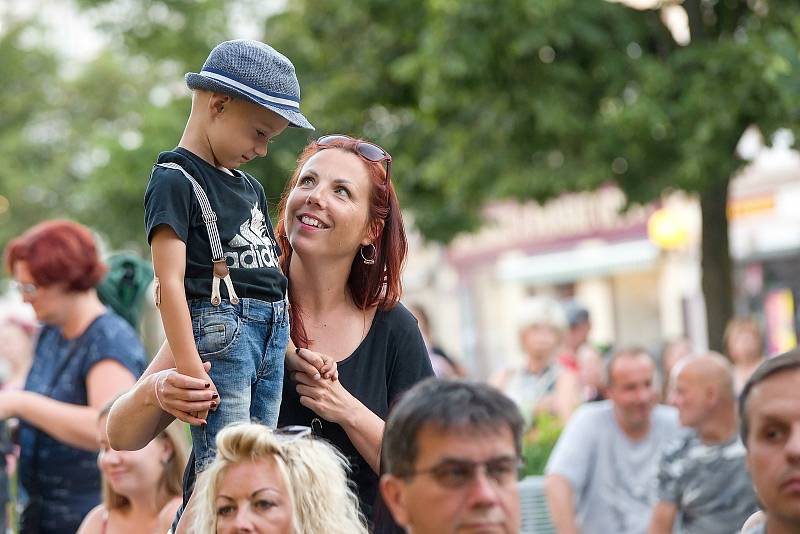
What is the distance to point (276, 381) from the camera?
3924 mm

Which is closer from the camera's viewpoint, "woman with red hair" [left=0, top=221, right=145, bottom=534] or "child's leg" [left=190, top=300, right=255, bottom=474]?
"child's leg" [left=190, top=300, right=255, bottom=474]

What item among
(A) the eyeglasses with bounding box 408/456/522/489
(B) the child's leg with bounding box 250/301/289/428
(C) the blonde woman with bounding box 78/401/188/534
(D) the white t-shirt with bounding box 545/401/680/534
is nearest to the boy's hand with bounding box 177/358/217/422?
(B) the child's leg with bounding box 250/301/289/428

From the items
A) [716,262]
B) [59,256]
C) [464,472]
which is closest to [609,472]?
[59,256]

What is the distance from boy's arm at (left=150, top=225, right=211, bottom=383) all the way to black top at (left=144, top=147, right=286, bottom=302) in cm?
3

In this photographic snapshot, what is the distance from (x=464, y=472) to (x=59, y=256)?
3.56m

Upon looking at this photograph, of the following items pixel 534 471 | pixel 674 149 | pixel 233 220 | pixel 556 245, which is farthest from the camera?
pixel 556 245

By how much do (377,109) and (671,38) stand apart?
12.5 feet

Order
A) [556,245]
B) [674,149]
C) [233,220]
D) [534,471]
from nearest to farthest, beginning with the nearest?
[233,220] → [534,471] → [674,149] → [556,245]

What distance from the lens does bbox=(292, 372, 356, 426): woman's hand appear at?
399 cm

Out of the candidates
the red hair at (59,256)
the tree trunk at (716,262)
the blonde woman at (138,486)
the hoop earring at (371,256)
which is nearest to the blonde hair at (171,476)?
the blonde woman at (138,486)

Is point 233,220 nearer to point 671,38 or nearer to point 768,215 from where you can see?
point 671,38

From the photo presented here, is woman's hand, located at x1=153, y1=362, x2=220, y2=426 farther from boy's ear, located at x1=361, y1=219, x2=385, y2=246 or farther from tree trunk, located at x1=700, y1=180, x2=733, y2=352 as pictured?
tree trunk, located at x1=700, y1=180, x2=733, y2=352

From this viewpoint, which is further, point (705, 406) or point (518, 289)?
point (518, 289)

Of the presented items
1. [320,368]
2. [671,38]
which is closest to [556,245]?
[671,38]
